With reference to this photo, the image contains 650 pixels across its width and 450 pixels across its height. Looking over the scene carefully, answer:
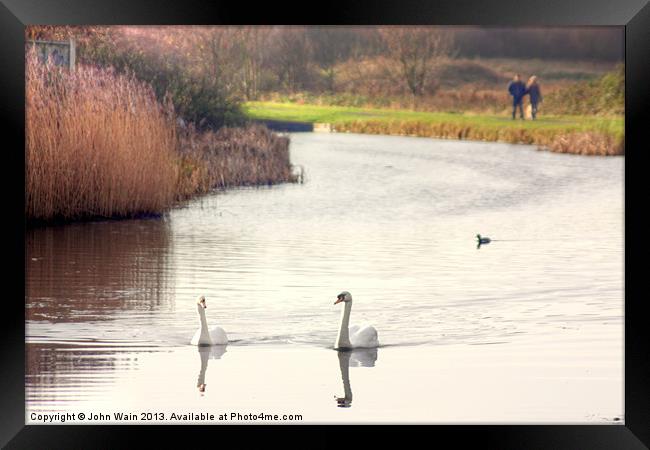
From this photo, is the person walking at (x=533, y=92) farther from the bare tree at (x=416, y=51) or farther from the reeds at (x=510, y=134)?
the bare tree at (x=416, y=51)

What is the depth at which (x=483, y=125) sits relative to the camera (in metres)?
27.6

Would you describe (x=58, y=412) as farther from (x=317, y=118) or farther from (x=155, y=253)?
(x=317, y=118)

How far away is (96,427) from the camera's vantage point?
5113 millimetres

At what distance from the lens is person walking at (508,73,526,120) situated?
2416 centimetres

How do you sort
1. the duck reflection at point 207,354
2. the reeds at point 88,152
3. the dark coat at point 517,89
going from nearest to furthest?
the duck reflection at point 207,354 < the reeds at point 88,152 < the dark coat at point 517,89

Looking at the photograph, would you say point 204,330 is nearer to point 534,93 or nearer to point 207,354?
point 207,354

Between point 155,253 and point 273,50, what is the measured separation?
421 inches

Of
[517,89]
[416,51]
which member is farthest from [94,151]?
[416,51]

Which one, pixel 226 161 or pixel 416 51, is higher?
pixel 416 51

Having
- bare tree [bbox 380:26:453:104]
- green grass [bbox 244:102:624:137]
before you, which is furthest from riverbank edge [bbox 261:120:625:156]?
bare tree [bbox 380:26:453:104]

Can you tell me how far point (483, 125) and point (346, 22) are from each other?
74.9 ft

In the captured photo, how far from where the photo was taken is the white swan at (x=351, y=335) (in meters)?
8.16

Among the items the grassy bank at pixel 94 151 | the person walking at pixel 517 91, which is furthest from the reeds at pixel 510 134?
the grassy bank at pixel 94 151

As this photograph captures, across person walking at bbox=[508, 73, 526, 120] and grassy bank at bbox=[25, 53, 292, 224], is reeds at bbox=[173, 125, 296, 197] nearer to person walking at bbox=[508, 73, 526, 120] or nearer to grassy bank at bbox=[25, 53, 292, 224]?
grassy bank at bbox=[25, 53, 292, 224]
